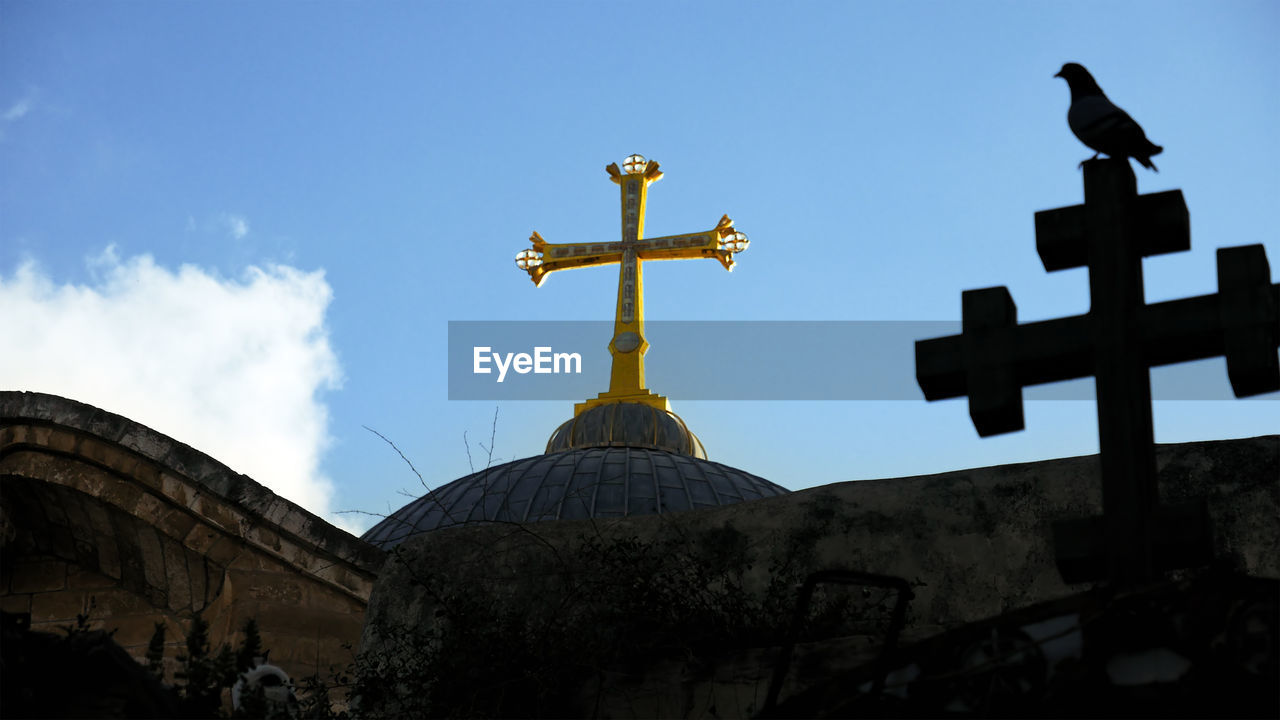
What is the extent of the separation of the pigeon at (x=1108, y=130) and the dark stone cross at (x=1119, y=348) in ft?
0.21

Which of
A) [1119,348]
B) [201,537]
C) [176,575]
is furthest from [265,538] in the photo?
[1119,348]

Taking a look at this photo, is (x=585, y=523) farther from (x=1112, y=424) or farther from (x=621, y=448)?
(x=621, y=448)

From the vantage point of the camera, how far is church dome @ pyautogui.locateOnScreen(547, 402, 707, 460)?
64.3ft

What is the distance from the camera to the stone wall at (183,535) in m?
7.34

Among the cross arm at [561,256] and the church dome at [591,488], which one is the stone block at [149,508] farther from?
the cross arm at [561,256]

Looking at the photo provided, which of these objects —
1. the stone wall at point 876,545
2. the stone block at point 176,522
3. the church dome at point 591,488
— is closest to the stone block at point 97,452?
the stone block at point 176,522

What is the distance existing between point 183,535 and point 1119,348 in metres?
5.41

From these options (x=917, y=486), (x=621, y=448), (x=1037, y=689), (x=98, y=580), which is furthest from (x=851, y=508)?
Answer: (x=621, y=448)

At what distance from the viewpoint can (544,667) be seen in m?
4.77

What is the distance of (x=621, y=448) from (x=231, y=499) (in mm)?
12098

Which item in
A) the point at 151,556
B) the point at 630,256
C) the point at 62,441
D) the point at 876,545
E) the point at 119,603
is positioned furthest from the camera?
the point at 630,256

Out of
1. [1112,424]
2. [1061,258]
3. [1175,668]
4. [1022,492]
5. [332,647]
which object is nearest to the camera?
[1175,668]

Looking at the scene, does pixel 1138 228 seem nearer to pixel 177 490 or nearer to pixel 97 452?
pixel 177 490

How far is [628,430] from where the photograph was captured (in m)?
19.7
